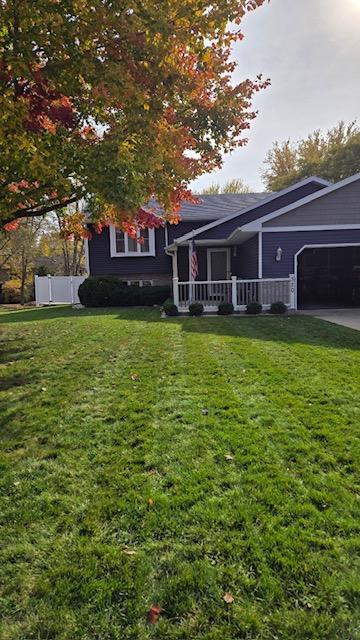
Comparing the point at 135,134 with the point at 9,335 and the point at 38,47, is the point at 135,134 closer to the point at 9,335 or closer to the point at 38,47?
the point at 38,47

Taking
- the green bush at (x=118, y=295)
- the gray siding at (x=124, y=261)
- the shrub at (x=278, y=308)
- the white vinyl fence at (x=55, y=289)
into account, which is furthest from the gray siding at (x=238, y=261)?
the white vinyl fence at (x=55, y=289)

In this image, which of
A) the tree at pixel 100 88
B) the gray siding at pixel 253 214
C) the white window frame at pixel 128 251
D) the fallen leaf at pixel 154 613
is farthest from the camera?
the white window frame at pixel 128 251

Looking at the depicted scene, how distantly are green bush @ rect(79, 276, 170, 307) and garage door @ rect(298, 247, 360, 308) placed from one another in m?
6.04

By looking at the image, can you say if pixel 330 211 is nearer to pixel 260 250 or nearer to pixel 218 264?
pixel 260 250

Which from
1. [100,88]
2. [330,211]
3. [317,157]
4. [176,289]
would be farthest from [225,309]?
[317,157]

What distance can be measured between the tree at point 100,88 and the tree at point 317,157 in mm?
30032

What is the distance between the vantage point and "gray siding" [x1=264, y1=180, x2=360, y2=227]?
44.1ft

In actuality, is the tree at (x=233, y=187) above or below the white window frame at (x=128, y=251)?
above

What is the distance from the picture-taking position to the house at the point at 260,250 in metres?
13.5

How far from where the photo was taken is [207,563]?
7.59 ft

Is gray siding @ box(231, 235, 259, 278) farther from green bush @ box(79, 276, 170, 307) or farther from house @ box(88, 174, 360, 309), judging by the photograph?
green bush @ box(79, 276, 170, 307)

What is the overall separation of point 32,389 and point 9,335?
5.30m

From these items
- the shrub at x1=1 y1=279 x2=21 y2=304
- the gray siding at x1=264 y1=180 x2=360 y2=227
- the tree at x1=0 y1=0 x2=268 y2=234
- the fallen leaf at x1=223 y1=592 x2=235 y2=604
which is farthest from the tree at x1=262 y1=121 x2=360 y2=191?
the fallen leaf at x1=223 y1=592 x2=235 y2=604

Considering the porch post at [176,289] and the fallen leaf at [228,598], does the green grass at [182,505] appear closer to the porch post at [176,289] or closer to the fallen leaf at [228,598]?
the fallen leaf at [228,598]
